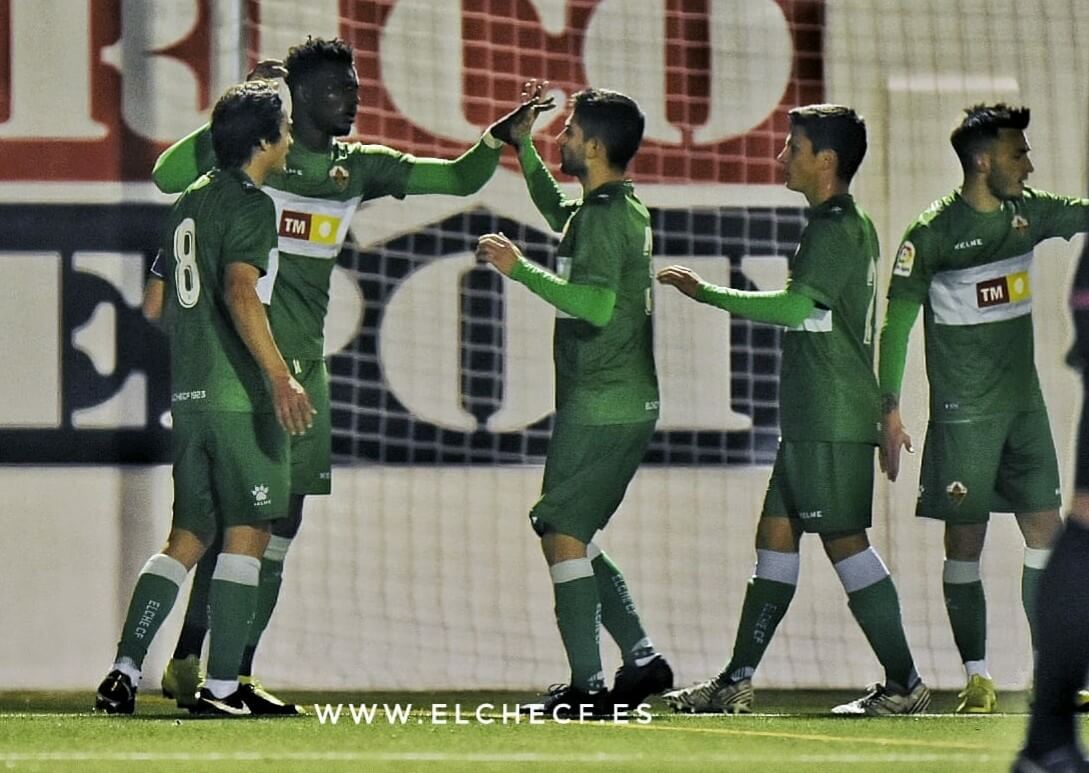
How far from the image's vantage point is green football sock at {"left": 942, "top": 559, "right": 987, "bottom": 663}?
6.23 meters

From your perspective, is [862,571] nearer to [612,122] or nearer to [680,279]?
[680,279]

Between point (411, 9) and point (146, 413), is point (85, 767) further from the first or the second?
point (411, 9)

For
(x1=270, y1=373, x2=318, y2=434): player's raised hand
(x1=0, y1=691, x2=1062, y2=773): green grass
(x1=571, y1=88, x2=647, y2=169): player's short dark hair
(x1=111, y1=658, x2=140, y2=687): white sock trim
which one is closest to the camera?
(x1=0, y1=691, x2=1062, y2=773): green grass

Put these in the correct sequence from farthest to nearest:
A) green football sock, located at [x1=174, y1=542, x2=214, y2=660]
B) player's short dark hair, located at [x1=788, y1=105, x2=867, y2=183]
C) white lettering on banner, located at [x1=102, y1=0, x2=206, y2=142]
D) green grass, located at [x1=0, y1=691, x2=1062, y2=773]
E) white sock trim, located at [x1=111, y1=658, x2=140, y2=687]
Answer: white lettering on banner, located at [x1=102, y1=0, x2=206, y2=142] → player's short dark hair, located at [x1=788, y1=105, x2=867, y2=183] → green football sock, located at [x1=174, y1=542, x2=214, y2=660] → white sock trim, located at [x1=111, y1=658, x2=140, y2=687] → green grass, located at [x1=0, y1=691, x2=1062, y2=773]

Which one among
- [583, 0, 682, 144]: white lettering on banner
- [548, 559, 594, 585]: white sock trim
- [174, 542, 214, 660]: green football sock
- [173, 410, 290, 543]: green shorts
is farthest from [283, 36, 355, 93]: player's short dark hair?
[583, 0, 682, 144]: white lettering on banner

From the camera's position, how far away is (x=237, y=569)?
539 cm

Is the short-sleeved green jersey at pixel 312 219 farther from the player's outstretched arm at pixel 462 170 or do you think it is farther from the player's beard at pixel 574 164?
the player's beard at pixel 574 164

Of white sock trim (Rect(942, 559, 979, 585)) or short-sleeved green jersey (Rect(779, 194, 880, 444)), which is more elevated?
short-sleeved green jersey (Rect(779, 194, 880, 444))

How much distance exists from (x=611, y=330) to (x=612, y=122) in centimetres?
52

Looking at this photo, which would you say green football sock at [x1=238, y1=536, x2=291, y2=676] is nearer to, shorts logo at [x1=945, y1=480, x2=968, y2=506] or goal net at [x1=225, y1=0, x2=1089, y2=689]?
goal net at [x1=225, y1=0, x2=1089, y2=689]

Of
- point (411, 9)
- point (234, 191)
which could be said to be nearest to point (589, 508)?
point (234, 191)

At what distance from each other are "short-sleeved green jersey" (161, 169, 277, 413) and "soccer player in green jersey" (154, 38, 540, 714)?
35cm

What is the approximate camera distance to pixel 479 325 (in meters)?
7.74

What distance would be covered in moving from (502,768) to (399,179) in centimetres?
223
